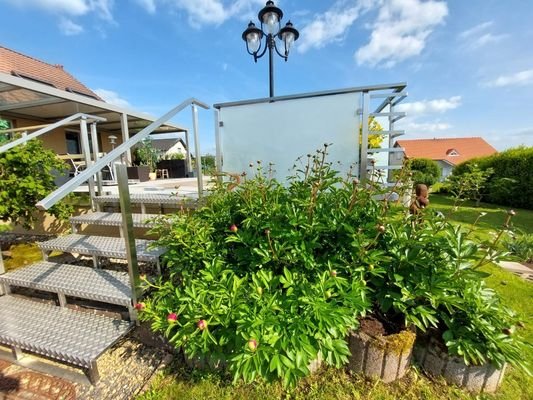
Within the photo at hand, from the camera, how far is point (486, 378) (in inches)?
54.4

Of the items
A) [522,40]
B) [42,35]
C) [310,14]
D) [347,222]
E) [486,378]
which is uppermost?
[42,35]

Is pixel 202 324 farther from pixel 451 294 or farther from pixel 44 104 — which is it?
pixel 44 104

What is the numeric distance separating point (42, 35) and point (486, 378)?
11253mm

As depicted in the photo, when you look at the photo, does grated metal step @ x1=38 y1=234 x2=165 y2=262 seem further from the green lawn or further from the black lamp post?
the black lamp post

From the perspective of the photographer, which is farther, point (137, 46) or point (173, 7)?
point (137, 46)

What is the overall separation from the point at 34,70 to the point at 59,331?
1257 cm

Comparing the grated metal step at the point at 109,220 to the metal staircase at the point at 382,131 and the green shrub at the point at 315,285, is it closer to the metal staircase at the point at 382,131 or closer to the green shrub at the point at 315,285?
the green shrub at the point at 315,285

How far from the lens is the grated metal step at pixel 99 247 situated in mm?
2076

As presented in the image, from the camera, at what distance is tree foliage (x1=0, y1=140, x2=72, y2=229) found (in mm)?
2467

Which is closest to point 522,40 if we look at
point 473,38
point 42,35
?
point 473,38

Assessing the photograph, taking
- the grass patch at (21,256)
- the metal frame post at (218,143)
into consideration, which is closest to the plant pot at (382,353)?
the metal frame post at (218,143)

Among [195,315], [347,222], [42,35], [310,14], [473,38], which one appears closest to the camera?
[195,315]

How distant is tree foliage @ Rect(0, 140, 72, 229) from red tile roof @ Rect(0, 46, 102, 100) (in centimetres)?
858

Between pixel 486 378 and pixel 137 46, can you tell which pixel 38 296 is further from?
pixel 137 46
